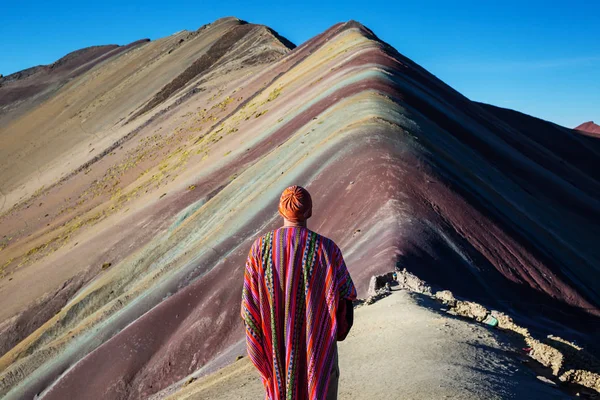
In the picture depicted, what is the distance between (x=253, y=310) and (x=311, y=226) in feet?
26.5

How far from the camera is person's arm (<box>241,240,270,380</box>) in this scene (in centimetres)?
469

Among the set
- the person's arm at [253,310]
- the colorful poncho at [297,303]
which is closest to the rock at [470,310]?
the colorful poncho at [297,303]

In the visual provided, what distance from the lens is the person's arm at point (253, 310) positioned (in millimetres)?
4691

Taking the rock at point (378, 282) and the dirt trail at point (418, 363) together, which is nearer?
the dirt trail at point (418, 363)

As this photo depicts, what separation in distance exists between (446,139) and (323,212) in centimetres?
612

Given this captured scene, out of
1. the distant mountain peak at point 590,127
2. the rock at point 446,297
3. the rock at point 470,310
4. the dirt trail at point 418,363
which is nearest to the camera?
the dirt trail at point 418,363

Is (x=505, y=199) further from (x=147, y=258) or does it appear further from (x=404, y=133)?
(x=147, y=258)

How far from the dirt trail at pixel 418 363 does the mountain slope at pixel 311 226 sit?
159cm

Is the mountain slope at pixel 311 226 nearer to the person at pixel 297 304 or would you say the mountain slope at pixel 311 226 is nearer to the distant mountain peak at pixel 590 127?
the person at pixel 297 304

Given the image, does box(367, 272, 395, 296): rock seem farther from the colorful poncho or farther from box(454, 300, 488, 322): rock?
the colorful poncho

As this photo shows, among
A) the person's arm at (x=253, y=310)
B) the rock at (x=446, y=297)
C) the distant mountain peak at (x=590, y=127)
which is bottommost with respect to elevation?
the rock at (x=446, y=297)

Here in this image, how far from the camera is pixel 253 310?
474cm

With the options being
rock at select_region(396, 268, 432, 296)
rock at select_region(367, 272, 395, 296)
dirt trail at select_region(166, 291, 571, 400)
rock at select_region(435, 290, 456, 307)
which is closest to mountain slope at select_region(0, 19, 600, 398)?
rock at select_region(367, 272, 395, 296)

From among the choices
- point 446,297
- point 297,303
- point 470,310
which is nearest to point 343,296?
point 297,303
